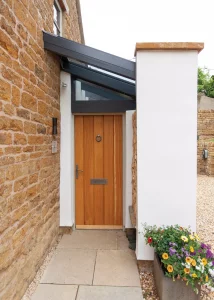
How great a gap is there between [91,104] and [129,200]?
1.82 m

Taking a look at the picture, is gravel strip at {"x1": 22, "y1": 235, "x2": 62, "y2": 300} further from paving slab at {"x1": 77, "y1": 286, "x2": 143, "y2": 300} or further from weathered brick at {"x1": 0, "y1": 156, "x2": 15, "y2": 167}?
weathered brick at {"x1": 0, "y1": 156, "x2": 15, "y2": 167}

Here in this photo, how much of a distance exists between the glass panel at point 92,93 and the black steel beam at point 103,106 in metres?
0.09

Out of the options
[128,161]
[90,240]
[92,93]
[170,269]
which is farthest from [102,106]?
[170,269]

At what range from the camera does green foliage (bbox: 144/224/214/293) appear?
192 centimetres

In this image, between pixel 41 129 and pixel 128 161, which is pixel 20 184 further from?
pixel 128 161

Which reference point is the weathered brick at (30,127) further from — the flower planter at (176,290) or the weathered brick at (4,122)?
the flower planter at (176,290)

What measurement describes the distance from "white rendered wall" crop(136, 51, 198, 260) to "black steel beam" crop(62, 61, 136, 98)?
91 centimetres

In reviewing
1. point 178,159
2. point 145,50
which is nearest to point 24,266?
point 178,159

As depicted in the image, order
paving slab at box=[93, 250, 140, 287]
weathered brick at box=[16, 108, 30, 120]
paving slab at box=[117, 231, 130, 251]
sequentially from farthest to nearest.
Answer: paving slab at box=[117, 231, 130, 251], paving slab at box=[93, 250, 140, 287], weathered brick at box=[16, 108, 30, 120]

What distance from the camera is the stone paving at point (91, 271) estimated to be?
2.20 m

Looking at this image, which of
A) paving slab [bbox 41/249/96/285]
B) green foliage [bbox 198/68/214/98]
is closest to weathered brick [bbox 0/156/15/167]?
paving slab [bbox 41/249/96/285]

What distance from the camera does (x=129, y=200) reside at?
3.53 meters

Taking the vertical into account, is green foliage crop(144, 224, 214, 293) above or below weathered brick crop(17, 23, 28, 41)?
below

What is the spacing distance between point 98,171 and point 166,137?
1671 millimetres
